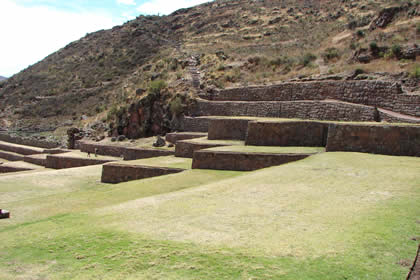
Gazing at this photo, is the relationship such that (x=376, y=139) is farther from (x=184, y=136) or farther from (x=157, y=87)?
(x=157, y=87)

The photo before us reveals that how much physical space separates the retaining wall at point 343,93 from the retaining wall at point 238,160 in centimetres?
668

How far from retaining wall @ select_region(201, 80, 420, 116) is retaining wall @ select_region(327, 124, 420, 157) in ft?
16.6

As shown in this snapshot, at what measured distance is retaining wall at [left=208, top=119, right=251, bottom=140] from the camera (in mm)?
17578

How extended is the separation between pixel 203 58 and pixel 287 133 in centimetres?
2221

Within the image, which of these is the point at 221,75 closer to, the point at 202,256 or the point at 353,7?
the point at 353,7

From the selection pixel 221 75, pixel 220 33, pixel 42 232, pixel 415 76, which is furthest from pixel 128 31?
pixel 42 232

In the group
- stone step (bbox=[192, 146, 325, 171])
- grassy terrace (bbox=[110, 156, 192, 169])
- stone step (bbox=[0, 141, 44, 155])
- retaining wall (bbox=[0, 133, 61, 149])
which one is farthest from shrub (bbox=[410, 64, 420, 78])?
retaining wall (bbox=[0, 133, 61, 149])

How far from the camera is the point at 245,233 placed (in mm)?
5262

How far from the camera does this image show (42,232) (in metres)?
6.32

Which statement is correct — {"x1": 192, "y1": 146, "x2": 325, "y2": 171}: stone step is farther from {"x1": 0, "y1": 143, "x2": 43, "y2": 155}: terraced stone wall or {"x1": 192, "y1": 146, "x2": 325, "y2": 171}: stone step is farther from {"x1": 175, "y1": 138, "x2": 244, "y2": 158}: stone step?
{"x1": 0, "y1": 143, "x2": 43, "y2": 155}: terraced stone wall

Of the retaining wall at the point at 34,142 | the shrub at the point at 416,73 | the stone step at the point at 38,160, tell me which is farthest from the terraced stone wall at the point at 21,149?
the shrub at the point at 416,73

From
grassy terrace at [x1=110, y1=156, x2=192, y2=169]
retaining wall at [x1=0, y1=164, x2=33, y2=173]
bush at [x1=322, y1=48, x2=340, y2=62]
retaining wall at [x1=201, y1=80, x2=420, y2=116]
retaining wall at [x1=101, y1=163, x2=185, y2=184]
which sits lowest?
retaining wall at [x1=0, y1=164, x2=33, y2=173]

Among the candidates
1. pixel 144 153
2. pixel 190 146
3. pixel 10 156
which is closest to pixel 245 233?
pixel 190 146

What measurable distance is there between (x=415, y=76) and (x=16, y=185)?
1616 cm
